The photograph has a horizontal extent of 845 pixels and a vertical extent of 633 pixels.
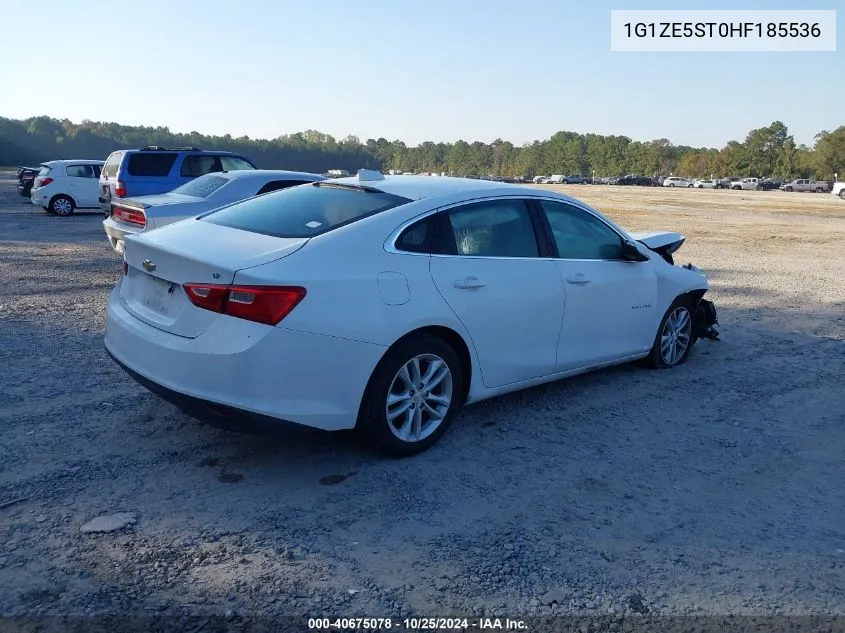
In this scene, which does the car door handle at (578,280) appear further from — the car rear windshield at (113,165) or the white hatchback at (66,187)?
the white hatchback at (66,187)

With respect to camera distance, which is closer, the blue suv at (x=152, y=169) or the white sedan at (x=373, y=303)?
the white sedan at (x=373, y=303)

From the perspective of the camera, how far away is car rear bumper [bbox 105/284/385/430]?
149 inches

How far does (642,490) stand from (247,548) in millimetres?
2126

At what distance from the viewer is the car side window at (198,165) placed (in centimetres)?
1573

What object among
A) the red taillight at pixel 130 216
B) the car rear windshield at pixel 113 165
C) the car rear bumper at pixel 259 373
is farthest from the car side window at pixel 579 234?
the car rear windshield at pixel 113 165

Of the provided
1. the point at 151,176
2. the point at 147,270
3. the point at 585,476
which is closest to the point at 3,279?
the point at 151,176

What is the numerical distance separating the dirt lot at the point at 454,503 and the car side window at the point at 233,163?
10.3m

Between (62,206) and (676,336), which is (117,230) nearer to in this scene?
(676,336)

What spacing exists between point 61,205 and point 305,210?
19.4 m

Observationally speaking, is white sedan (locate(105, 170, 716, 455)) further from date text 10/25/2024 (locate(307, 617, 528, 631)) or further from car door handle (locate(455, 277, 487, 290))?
date text 10/25/2024 (locate(307, 617, 528, 631))

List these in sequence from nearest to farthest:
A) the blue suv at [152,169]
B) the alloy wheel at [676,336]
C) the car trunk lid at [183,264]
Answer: the car trunk lid at [183,264]
the alloy wheel at [676,336]
the blue suv at [152,169]

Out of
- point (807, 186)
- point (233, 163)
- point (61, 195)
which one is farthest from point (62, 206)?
point (807, 186)

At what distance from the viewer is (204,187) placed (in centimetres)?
1097

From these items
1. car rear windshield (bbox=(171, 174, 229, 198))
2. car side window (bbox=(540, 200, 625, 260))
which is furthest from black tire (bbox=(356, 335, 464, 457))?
car rear windshield (bbox=(171, 174, 229, 198))
